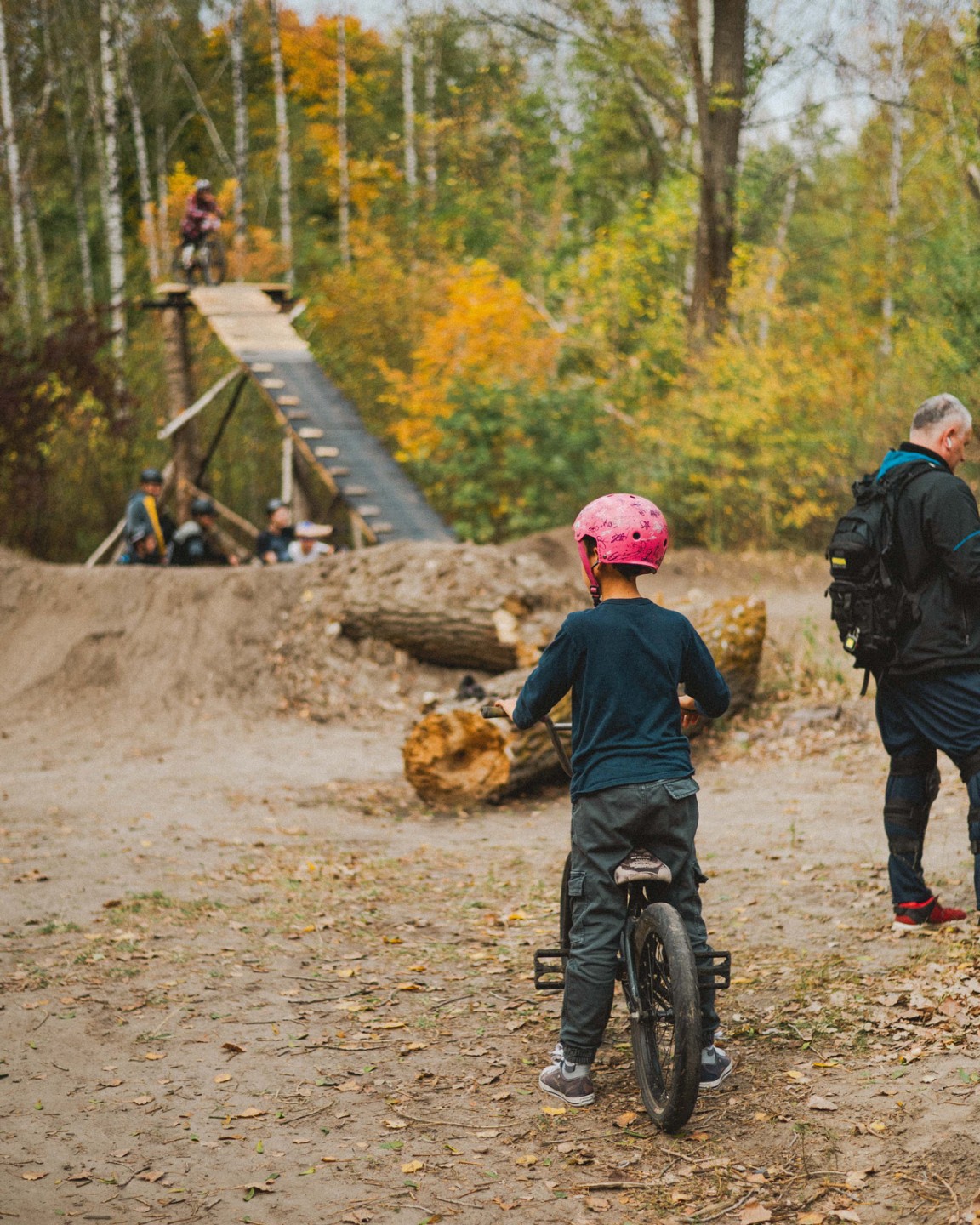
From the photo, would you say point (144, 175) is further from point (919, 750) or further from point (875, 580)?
point (919, 750)

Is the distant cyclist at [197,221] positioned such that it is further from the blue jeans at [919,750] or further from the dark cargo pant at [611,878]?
the dark cargo pant at [611,878]

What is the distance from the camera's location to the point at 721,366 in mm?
16172

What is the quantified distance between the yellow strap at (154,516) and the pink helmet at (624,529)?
435 inches

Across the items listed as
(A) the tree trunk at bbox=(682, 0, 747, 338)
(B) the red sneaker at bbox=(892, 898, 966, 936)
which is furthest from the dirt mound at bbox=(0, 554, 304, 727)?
(A) the tree trunk at bbox=(682, 0, 747, 338)

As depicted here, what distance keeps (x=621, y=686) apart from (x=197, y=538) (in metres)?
11.5

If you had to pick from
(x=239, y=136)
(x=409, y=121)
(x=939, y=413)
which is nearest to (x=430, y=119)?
(x=409, y=121)

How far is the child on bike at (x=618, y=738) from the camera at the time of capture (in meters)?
3.63

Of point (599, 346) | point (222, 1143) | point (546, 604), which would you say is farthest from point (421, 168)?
point (222, 1143)

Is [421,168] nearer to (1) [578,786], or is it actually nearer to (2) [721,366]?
(2) [721,366]

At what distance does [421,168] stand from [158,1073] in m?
34.1

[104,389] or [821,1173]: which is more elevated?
[104,389]

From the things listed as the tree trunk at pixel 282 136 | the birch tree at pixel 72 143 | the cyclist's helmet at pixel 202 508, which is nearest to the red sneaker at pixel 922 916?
the cyclist's helmet at pixel 202 508

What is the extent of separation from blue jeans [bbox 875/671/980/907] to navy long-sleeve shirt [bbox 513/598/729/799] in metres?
1.35

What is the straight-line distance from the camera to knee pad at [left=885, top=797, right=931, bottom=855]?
4906 mm
